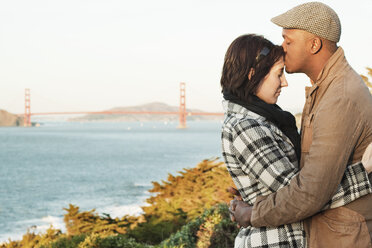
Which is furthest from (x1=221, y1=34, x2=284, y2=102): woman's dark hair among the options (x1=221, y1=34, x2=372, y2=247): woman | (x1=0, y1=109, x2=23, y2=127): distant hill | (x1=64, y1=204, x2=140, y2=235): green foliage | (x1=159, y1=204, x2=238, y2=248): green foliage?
(x1=0, y1=109, x2=23, y2=127): distant hill

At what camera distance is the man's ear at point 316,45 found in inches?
59.9

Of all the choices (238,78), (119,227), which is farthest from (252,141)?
(119,227)

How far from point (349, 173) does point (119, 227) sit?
5.35 meters

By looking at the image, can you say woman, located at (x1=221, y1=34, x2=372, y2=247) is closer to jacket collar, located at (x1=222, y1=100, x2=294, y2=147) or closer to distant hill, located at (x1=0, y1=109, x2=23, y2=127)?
jacket collar, located at (x1=222, y1=100, x2=294, y2=147)

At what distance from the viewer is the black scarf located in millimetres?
1574

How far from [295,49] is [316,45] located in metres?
0.07

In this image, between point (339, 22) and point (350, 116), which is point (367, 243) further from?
point (339, 22)

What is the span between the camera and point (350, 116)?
4.59 ft

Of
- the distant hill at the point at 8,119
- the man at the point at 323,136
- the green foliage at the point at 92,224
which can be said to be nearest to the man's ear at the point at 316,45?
the man at the point at 323,136

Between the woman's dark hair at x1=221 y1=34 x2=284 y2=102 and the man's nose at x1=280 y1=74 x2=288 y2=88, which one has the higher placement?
the woman's dark hair at x1=221 y1=34 x2=284 y2=102

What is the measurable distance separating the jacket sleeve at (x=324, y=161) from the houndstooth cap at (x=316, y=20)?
0.24m

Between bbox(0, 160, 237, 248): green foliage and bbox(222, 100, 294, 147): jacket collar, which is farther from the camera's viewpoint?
bbox(0, 160, 237, 248): green foliage

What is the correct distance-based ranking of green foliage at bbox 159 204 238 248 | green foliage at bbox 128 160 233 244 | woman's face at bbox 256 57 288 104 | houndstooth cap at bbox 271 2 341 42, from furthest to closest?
green foliage at bbox 128 160 233 244 < green foliage at bbox 159 204 238 248 < woman's face at bbox 256 57 288 104 < houndstooth cap at bbox 271 2 341 42

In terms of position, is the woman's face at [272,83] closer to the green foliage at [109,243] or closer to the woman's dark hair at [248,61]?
the woman's dark hair at [248,61]
